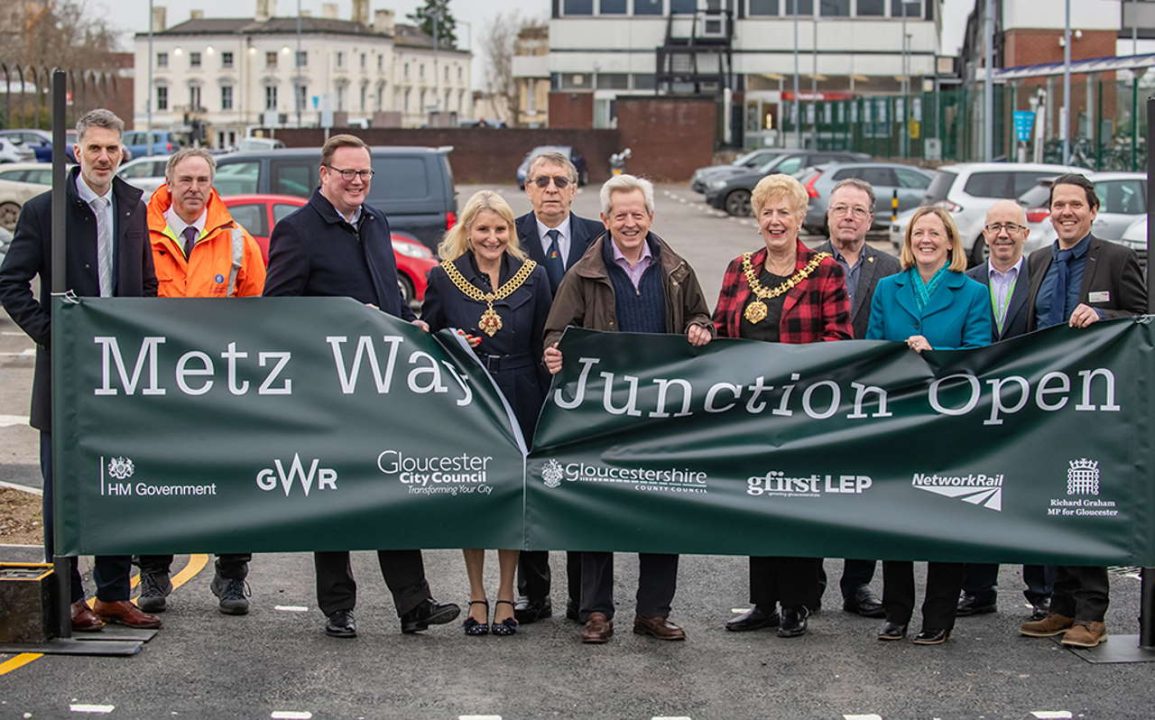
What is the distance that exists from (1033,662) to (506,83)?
467 ft

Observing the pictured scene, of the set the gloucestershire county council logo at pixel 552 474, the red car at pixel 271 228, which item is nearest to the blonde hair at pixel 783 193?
the gloucestershire county council logo at pixel 552 474

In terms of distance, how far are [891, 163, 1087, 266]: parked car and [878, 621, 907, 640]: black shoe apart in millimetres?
20850

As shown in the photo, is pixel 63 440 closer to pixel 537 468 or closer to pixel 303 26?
pixel 537 468

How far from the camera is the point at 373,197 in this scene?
862 inches

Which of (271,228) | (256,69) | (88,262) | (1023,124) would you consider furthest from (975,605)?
(256,69)

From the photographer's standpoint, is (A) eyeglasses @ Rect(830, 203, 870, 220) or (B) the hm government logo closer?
(B) the hm government logo

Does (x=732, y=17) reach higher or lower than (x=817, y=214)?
higher

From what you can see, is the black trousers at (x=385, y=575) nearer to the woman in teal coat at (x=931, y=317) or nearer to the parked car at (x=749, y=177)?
the woman in teal coat at (x=931, y=317)

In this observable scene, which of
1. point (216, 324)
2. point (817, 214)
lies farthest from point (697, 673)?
point (817, 214)

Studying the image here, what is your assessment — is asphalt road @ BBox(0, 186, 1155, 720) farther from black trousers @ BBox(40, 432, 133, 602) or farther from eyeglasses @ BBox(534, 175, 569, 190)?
eyeglasses @ BBox(534, 175, 569, 190)

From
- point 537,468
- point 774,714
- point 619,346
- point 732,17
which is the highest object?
point 732,17

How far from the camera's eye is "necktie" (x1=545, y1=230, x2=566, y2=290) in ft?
26.2

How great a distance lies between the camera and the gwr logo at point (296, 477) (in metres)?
7.16

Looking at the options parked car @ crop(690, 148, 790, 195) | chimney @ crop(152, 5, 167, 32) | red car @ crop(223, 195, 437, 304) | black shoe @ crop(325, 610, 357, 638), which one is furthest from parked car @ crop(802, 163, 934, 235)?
chimney @ crop(152, 5, 167, 32)
